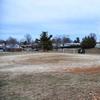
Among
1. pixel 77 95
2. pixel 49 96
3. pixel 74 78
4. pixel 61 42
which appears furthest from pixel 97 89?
pixel 61 42

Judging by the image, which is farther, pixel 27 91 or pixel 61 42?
pixel 61 42

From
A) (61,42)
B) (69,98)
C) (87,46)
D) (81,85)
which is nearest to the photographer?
(69,98)

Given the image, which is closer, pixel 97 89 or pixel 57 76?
pixel 97 89

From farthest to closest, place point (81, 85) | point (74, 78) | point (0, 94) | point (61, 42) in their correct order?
1. point (61, 42)
2. point (74, 78)
3. point (81, 85)
4. point (0, 94)

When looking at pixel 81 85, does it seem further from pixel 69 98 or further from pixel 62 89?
pixel 69 98

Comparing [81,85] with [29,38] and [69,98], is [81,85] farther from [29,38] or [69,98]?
[29,38]

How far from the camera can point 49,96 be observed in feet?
38.0

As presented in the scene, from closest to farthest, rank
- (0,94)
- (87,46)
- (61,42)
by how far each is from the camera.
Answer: (0,94)
(87,46)
(61,42)

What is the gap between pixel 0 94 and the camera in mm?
12086

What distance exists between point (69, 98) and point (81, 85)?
6.55 ft

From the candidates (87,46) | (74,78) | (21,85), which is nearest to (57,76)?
(74,78)

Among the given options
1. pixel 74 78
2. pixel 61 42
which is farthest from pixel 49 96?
A: pixel 61 42

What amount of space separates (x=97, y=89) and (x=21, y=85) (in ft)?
10.6

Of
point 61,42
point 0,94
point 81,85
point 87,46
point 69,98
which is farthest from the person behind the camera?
point 61,42
